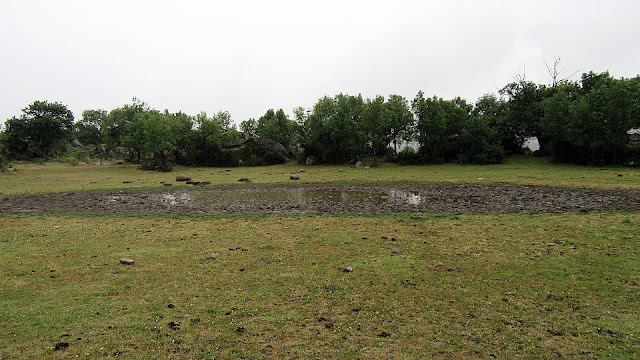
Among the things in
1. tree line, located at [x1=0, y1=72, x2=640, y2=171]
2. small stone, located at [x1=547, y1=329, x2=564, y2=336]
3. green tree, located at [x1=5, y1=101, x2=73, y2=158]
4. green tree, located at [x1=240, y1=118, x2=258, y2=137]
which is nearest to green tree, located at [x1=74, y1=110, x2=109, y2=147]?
tree line, located at [x1=0, y1=72, x2=640, y2=171]

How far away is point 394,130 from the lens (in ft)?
175

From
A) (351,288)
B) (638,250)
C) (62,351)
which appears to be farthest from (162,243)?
(638,250)

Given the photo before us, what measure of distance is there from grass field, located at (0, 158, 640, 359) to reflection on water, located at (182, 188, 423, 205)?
8.03 m

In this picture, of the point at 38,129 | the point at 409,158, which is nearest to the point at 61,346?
the point at 409,158

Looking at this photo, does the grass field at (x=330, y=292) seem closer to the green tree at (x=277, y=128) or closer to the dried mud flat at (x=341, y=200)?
the dried mud flat at (x=341, y=200)

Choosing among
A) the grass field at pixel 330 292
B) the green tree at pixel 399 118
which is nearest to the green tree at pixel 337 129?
the green tree at pixel 399 118

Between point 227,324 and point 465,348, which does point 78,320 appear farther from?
point 465,348

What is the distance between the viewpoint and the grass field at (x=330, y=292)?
20.1 ft

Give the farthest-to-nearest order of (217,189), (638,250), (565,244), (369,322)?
(217,189) < (565,244) < (638,250) < (369,322)

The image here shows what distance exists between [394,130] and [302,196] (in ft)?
105

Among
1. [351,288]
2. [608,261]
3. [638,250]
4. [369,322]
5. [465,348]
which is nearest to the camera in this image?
[465,348]

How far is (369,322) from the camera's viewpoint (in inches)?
272

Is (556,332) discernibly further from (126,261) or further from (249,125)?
(249,125)

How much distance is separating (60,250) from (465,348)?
13495 millimetres
